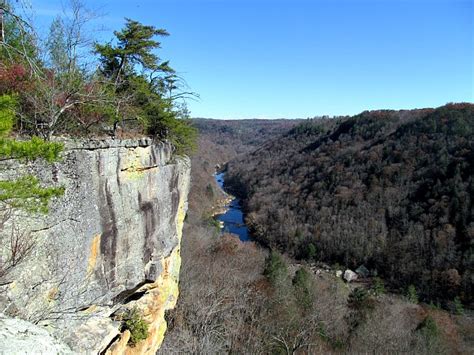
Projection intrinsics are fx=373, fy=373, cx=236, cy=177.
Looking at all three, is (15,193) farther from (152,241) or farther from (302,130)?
(302,130)

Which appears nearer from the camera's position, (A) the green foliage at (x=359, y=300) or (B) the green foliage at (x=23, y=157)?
(B) the green foliage at (x=23, y=157)

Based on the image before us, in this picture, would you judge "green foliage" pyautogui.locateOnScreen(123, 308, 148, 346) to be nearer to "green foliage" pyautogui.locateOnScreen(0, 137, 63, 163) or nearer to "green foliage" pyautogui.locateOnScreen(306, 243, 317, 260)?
"green foliage" pyautogui.locateOnScreen(0, 137, 63, 163)

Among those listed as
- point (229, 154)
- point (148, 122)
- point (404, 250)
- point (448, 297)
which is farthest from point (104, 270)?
point (229, 154)

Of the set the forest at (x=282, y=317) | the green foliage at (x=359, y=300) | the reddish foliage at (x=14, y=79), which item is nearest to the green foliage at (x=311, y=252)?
the forest at (x=282, y=317)

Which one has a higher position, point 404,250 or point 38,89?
point 38,89

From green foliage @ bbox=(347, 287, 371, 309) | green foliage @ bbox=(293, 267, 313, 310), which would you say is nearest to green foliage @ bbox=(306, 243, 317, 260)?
green foliage @ bbox=(347, 287, 371, 309)

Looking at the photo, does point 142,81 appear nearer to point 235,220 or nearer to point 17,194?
point 17,194

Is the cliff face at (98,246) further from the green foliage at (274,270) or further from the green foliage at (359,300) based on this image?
the green foliage at (359,300)
